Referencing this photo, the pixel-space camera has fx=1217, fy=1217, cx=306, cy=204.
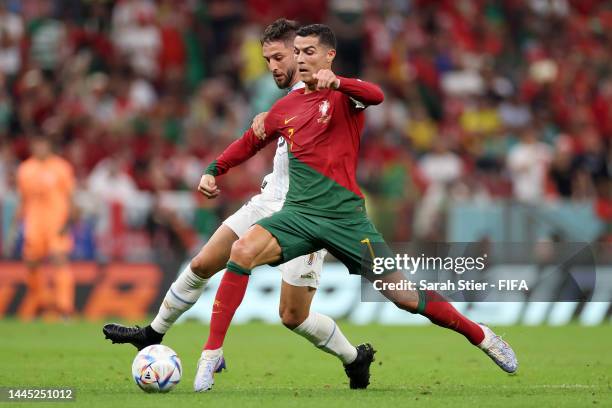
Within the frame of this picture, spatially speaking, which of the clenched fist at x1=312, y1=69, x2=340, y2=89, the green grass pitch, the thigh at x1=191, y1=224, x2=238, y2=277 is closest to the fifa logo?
the clenched fist at x1=312, y1=69, x2=340, y2=89

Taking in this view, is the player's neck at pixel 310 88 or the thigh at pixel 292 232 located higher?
the player's neck at pixel 310 88

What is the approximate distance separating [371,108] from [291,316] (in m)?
12.1

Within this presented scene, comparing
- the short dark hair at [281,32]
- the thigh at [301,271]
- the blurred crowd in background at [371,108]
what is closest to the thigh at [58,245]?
the blurred crowd in background at [371,108]

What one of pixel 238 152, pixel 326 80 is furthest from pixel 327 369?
pixel 326 80

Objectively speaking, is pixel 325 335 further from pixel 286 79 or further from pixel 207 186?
pixel 286 79

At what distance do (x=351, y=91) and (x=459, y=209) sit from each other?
9463 mm

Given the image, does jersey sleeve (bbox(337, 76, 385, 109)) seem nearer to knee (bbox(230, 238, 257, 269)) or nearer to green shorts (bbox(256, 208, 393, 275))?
green shorts (bbox(256, 208, 393, 275))

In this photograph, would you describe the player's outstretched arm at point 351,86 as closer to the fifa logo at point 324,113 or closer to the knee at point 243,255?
the fifa logo at point 324,113

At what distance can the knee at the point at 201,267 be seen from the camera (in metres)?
8.95

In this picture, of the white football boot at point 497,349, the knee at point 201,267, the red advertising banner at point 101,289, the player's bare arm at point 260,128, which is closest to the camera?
the white football boot at point 497,349

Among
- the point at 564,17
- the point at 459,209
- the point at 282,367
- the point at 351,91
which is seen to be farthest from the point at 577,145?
the point at 351,91

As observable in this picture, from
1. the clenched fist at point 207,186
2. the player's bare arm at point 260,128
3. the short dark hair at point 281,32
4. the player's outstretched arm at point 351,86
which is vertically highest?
the short dark hair at point 281,32

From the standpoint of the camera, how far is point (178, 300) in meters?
8.98

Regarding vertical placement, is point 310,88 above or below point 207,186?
above
